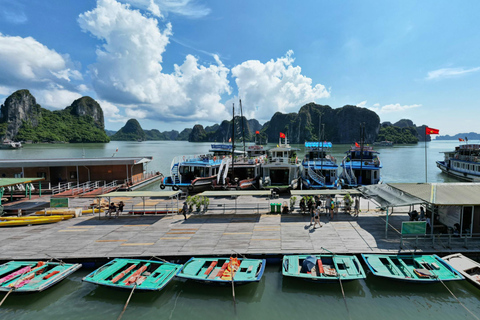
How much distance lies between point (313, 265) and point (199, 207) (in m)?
11.7

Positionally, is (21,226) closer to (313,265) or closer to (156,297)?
(156,297)

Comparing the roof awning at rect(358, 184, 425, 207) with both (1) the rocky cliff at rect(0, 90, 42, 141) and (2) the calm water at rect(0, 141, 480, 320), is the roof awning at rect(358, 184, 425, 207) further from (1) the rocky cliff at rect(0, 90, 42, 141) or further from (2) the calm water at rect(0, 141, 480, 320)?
(1) the rocky cliff at rect(0, 90, 42, 141)

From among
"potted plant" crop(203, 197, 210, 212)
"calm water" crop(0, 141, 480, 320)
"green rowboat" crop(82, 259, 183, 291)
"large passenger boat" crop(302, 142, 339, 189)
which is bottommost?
"calm water" crop(0, 141, 480, 320)

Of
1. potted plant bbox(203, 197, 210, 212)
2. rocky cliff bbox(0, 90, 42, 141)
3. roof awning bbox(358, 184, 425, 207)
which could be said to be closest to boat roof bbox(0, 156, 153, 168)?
potted plant bbox(203, 197, 210, 212)

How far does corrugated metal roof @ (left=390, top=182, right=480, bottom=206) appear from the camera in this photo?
46.5 feet

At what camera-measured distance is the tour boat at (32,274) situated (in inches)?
441

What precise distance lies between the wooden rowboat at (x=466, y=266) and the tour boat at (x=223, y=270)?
29.9 feet

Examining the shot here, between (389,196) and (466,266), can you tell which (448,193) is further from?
(466,266)

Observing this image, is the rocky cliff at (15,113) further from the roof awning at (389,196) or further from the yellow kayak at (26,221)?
the roof awning at (389,196)

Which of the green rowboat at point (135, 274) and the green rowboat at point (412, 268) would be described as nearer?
the green rowboat at point (135, 274)

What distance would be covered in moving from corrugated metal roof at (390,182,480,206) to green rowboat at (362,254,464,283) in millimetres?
3318

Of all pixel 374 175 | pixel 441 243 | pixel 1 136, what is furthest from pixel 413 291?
pixel 1 136

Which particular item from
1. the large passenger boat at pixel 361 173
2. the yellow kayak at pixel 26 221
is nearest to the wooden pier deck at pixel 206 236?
the yellow kayak at pixel 26 221

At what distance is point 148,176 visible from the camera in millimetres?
43000
